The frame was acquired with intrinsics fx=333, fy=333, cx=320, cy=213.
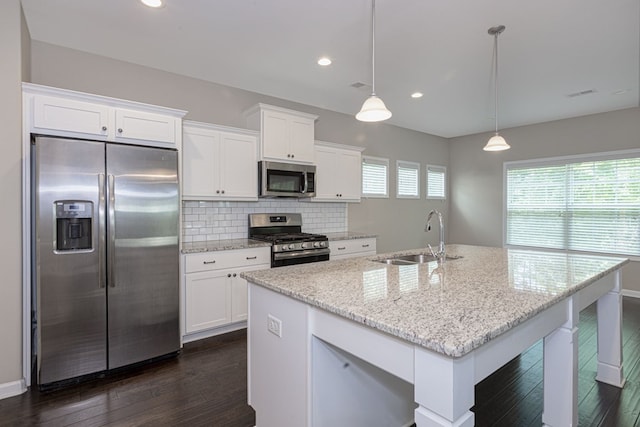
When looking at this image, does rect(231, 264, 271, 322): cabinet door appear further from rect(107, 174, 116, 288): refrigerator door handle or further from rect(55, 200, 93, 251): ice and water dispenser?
rect(55, 200, 93, 251): ice and water dispenser

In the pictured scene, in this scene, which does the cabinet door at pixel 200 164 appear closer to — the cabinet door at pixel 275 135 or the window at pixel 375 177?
the cabinet door at pixel 275 135

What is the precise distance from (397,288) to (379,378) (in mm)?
528

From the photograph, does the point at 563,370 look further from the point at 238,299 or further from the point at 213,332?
the point at 213,332

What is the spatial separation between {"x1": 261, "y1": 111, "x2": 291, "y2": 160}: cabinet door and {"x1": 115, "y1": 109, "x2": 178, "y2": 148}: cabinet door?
108cm

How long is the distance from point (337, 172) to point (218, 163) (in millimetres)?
1698

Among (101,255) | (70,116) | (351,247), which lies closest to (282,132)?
(351,247)

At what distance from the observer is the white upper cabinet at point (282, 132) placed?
151 inches

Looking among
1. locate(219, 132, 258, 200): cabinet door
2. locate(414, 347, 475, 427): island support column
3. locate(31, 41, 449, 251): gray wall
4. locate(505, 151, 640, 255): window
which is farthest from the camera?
locate(505, 151, 640, 255): window

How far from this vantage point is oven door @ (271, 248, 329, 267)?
3.64 meters

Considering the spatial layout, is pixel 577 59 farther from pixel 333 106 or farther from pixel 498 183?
pixel 498 183

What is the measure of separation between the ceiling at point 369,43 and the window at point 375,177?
135 cm

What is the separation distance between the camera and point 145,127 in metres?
2.81

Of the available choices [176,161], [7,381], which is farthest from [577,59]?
[7,381]

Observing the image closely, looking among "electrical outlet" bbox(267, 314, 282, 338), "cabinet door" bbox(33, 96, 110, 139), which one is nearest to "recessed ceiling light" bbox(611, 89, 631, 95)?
"electrical outlet" bbox(267, 314, 282, 338)
